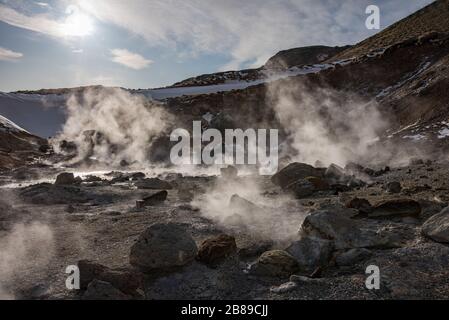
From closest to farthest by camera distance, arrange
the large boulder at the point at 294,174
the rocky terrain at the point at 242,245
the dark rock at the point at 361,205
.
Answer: the rocky terrain at the point at 242,245 < the dark rock at the point at 361,205 < the large boulder at the point at 294,174

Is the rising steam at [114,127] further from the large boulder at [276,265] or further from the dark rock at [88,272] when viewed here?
the large boulder at [276,265]

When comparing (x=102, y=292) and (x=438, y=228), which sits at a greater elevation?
(x=438, y=228)

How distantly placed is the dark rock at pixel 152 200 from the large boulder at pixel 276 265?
4.82 meters

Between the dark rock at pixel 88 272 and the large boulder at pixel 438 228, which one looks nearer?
the dark rock at pixel 88 272

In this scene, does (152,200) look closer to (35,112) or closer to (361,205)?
(361,205)

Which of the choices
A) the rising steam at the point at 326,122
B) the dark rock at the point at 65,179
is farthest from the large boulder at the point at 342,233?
the dark rock at the point at 65,179

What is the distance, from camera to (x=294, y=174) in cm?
1148

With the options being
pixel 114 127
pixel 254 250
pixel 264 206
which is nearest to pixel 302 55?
pixel 114 127

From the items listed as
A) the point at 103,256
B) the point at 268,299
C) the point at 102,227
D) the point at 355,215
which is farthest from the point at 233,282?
the point at 102,227

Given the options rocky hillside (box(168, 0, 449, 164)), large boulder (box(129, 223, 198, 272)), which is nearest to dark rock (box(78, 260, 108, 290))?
large boulder (box(129, 223, 198, 272))

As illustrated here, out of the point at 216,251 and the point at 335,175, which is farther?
the point at 335,175

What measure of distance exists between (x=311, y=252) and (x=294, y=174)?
6.05m

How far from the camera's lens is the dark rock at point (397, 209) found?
22.4 ft

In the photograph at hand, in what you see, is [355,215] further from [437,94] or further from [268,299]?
[437,94]
